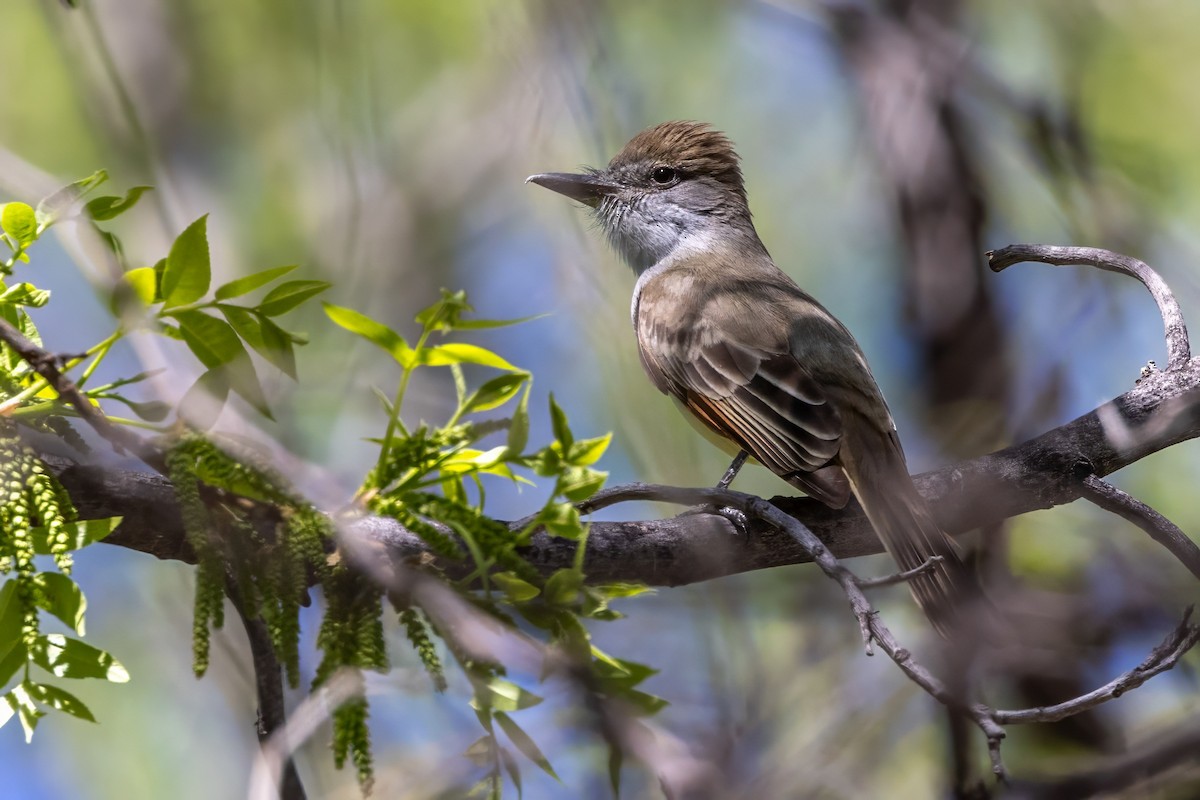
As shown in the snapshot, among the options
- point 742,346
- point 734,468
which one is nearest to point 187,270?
point 734,468

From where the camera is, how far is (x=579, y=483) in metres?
2.09

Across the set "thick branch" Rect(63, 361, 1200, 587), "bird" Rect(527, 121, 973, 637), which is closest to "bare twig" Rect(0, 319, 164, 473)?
"thick branch" Rect(63, 361, 1200, 587)

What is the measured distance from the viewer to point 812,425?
444cm

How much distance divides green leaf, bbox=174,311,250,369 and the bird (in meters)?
1.83

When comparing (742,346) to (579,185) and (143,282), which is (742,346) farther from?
(143,282)

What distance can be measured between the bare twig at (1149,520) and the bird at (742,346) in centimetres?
47

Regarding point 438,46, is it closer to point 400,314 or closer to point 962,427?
point 400,314

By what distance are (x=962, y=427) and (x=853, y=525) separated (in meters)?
2.14

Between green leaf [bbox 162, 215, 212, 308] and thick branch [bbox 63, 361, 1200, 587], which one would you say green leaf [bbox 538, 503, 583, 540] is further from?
green leaf [bbox 162, 215, 212, 308]

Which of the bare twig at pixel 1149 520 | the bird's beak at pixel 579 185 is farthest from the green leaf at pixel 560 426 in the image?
the bird's beak at pixel 579 185

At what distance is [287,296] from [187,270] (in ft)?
0.65

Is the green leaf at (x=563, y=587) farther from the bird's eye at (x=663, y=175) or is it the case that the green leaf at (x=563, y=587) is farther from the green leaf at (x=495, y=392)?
the bird's eye at (x=663, y=175)

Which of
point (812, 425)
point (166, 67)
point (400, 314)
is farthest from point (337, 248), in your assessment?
point (812, 425)

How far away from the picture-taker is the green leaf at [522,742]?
2.01 metres
